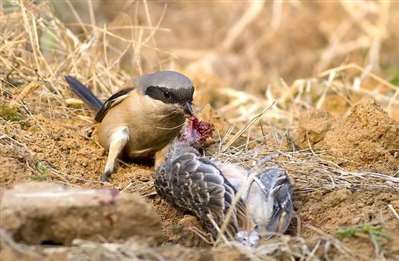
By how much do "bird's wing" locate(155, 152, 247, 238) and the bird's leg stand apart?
888 mm

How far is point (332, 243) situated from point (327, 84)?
131 inches

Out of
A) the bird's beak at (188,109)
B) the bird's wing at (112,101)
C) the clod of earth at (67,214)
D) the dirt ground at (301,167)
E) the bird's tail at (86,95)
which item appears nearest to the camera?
the clod of earth at (67,214)

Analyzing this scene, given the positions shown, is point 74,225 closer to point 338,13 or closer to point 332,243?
point 332,243

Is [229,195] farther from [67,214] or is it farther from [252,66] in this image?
[252,66]

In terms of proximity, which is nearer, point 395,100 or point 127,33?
point 395,100

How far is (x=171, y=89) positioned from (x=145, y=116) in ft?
1.04

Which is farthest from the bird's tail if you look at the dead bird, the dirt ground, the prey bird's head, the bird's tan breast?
the dead bird

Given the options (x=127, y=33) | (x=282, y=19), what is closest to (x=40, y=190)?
(x=127, y=33)

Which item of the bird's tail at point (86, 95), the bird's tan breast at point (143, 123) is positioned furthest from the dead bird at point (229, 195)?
the bird's tail at point (86, 95)

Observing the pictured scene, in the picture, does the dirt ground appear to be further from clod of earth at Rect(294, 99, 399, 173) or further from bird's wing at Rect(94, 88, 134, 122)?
bird's wing at Rect(94, 88, 134, 122)

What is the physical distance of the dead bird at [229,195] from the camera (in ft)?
12.4

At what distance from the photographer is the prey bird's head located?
16.0ft

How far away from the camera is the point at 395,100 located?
6805 mm

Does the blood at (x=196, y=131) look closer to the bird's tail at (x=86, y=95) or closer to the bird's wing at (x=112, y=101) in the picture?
the bird's wing at (x=112, y=101)
